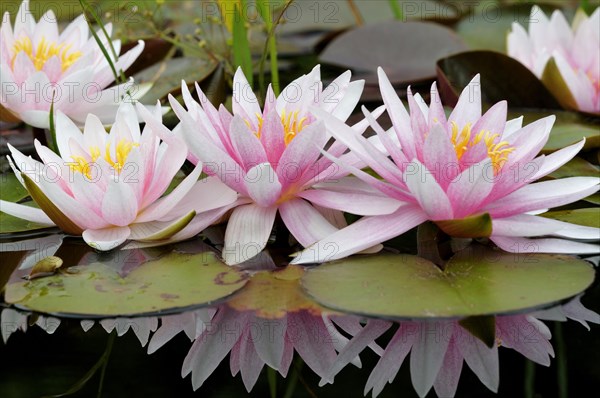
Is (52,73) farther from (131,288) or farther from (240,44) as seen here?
(131,288)

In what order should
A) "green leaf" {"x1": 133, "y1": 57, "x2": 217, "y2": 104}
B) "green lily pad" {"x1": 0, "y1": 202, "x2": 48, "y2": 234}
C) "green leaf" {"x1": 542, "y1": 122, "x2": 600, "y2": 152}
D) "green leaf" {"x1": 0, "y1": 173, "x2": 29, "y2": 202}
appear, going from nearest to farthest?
"green lily pad" {"x1": 0, "y1": 202, "x2": 48, "y2": 234} < "green leaf" {"x1": 0, "y1": 173, "x2": 29, "y2": 202} < "green leaf" {"x1": 542, "y1": 122, "x2": 600, "y2": 152} < "green leaf" {"x1": 133, "y1": 57, "x2": 217, "y2": 104}

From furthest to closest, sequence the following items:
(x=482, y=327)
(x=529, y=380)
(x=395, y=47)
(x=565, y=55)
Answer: (x=395, y=47) → (x=565, y=55) → (x=482, y=327) → (x=529, y=380)


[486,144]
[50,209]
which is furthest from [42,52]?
[486,144]

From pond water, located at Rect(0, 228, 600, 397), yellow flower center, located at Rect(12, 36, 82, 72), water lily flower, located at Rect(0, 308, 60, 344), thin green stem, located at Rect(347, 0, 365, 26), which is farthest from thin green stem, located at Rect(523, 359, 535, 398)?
thin green stem, located at Rect(347, 0, 365, 26)

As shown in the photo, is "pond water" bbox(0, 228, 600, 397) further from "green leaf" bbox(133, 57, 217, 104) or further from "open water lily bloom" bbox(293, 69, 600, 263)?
"green leaf" bbox(133, 57, 217, 104)

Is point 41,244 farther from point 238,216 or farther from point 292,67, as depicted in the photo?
point 292,67
